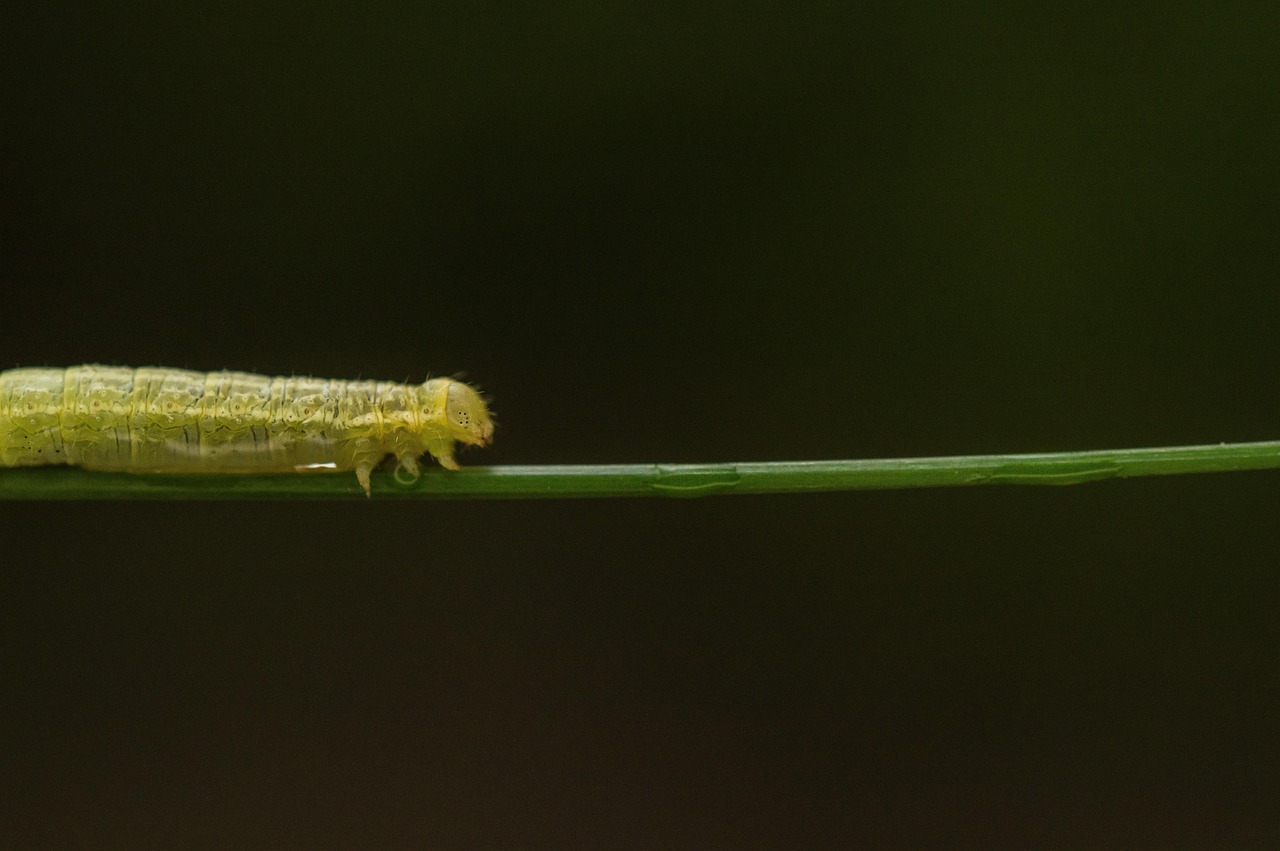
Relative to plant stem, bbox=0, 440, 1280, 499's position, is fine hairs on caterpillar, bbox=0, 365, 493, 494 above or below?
above

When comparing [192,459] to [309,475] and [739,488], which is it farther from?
[739,488]

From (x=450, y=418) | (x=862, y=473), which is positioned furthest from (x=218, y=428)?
(x=862, y=473)

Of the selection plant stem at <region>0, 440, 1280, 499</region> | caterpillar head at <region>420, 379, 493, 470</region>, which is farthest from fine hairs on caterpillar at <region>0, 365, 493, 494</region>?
plant stem at <region>0, 440, 1280, 499</region>

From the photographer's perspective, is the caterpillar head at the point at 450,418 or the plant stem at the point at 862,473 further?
the caterpillar head at the point at 450,418

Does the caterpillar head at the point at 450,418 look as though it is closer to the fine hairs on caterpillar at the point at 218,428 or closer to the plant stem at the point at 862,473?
the fine hairs on caterpillar at the point at 218,428

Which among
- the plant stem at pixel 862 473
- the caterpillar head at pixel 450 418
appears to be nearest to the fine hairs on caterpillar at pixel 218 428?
the caterpillar head at pixel 450 418

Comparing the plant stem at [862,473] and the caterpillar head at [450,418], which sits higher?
the caterpillar head at [450,418]

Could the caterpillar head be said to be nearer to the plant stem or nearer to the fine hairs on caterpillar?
the fine hairs on caterpillar

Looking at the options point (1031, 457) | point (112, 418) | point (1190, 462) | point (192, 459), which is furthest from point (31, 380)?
point (1190, 462)
